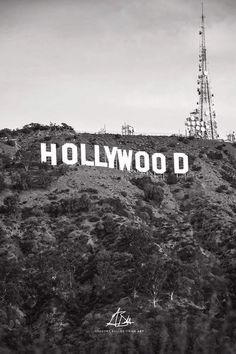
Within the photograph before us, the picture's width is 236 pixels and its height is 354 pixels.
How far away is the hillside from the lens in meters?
80.5

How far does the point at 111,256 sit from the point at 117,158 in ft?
95.7

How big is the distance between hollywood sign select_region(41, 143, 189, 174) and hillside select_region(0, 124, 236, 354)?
3.73 ft

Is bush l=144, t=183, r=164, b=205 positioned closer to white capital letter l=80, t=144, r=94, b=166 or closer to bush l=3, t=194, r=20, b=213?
white capital letter l=80, t=144, r=94, b=166

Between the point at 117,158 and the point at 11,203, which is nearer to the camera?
the point at 11,203

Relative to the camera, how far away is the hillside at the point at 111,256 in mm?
80500

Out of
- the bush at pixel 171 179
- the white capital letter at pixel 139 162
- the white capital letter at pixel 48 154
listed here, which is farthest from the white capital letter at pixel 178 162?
the white capital letter at pixel 48 154

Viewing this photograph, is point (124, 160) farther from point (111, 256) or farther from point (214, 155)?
point (111, 256)

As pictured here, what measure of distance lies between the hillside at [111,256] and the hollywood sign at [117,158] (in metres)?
1.14

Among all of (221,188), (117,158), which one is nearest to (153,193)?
(117,158)

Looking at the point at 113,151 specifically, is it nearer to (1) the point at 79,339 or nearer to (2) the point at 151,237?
(2) the point at 151,237

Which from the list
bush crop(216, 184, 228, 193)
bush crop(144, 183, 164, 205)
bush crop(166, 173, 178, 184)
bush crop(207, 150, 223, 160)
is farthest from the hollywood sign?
bush crop(207, 150, 223, 160)

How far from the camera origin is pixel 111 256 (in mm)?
93625

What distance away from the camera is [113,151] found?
389ft

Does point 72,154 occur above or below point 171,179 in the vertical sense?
above
